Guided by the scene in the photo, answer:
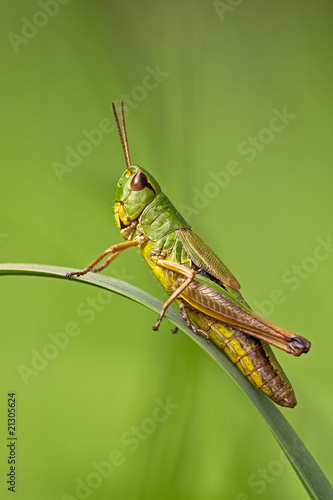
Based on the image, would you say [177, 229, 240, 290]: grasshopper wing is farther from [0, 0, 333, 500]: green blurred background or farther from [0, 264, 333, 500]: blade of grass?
[0, 0, 333, 500]: green blurred background

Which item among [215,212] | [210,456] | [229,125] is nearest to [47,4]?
[229,125]

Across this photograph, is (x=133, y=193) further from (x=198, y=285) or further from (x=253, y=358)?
(x=253, y=358)

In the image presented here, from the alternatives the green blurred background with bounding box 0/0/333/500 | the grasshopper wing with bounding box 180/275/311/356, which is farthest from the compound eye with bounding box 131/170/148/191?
the green blurred background with bounding box 0/0/333/500

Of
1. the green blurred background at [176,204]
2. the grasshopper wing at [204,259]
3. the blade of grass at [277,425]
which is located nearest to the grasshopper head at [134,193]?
the grasshopper wing at [204,259]

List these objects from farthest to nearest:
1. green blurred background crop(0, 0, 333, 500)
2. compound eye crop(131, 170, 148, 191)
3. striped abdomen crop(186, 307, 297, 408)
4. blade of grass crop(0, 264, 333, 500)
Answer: green blurred background crop(0, 0, 333, 500) < compound eye crop(131, 170, 148, 191) < striped abdomen crop(186, 307, 297, 408) < blade of grass crop(0, 264, 333, 500)

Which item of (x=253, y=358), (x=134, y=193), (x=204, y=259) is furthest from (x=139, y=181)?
(x=253, y=358)

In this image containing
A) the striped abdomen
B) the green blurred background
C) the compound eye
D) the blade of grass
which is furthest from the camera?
the green blurred background

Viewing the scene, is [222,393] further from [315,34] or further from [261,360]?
[315,34]
